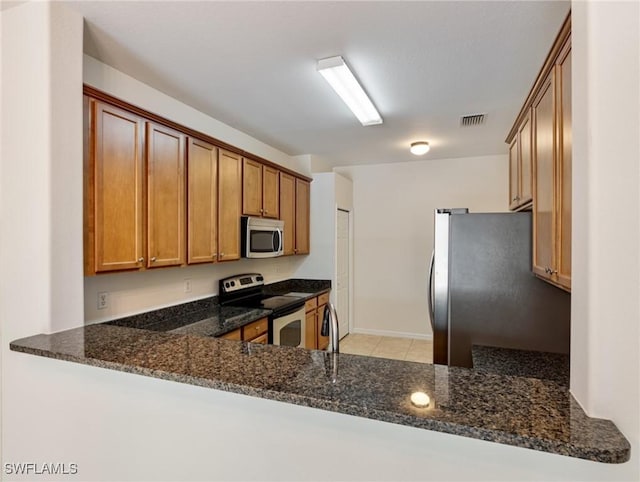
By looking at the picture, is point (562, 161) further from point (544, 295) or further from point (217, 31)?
point (217, 31)

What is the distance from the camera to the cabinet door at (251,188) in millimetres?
3229

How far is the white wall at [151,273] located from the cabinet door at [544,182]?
2.40 metres

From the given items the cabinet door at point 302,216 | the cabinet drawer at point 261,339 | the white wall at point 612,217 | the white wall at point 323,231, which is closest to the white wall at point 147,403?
the white wall at point 612,217

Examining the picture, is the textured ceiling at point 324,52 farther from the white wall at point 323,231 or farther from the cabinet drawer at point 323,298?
the cabinet drawer at point 323,298

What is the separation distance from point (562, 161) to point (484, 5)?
33.5 inches

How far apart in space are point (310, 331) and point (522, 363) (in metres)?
2.38

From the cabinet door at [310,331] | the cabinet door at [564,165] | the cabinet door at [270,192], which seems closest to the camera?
the cabinet door at [564,165]

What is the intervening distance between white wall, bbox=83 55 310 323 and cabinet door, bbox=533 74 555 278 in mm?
2397

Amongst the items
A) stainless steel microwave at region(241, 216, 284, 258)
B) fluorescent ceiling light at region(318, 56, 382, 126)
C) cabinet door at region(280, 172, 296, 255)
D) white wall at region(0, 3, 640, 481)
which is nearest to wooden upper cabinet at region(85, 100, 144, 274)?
white wall at region(0, 3, 640, 481)

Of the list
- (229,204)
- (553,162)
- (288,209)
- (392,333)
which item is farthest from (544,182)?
(392,333)

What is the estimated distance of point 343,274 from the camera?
4.96 metres

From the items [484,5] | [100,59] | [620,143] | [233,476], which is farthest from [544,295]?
[100,59]

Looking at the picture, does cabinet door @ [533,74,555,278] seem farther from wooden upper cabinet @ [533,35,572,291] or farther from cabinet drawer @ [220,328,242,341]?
cabinet drawer @ [220,328,242,341]

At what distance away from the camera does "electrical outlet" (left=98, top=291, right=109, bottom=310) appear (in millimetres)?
2180
